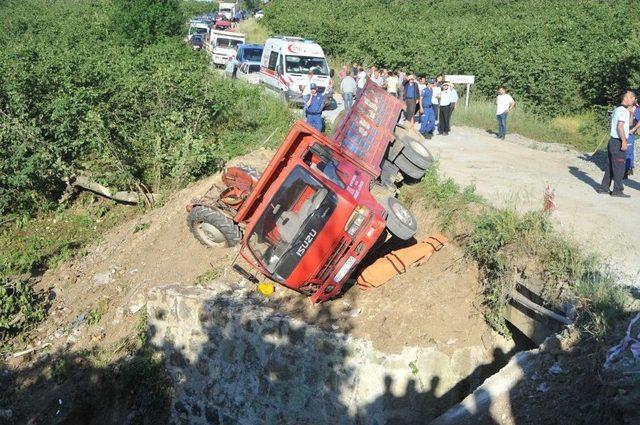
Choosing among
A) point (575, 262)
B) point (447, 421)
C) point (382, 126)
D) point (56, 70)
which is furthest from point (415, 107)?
point (447, 421)

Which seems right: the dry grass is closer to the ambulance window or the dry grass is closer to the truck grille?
the ambulance window

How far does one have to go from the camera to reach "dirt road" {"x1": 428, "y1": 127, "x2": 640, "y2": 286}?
8.51 m

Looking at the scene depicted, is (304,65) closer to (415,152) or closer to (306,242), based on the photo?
(415,152)

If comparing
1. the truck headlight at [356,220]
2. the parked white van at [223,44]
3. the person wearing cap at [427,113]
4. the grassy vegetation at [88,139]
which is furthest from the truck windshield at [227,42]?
the truck headlight at [356,220]

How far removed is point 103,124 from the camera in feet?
42.5

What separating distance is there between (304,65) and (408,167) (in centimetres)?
1188

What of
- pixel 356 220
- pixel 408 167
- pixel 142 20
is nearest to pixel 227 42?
pixel 142 20

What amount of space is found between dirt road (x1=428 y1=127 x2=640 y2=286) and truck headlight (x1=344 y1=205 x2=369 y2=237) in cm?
253

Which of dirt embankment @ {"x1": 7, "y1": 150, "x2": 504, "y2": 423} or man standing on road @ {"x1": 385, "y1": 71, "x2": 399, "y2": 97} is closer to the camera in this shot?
dirt embankment @ {"x1": 7, "y1": 150, "x2": 504, "y2": 423}

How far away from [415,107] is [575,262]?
9.95 m

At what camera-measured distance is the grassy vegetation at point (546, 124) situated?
57.4 ft

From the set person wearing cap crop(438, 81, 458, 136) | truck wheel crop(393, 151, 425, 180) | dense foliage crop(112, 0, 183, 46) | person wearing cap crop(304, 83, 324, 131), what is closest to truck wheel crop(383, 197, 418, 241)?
truck wheel crop(393, 151, 425, 180)

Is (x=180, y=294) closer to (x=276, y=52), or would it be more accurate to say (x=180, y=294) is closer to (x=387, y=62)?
(x=276, y=52)

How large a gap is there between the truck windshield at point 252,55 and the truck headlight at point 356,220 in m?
20.9
